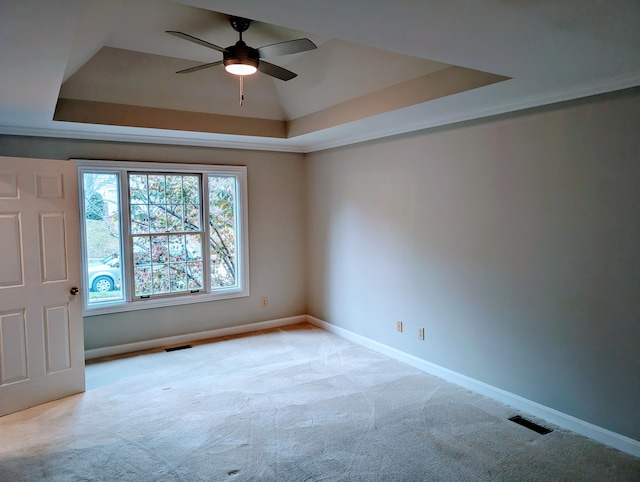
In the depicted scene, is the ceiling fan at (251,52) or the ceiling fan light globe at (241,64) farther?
the ceiling fan light globe at (241,64)

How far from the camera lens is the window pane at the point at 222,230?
17.5ft

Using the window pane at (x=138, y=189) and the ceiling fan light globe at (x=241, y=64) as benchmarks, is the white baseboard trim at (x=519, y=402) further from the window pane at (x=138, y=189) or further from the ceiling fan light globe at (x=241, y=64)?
the ceiling fan light globe at (x=241, y=64)

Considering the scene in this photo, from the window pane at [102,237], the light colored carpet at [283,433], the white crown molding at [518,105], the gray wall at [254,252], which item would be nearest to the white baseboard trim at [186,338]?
the gray wall at [254,252]

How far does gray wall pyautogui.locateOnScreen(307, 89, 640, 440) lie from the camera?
2.81m

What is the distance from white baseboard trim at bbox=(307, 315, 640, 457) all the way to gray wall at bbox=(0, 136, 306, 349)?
138 centimetres

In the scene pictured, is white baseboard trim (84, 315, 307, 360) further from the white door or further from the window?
the white door

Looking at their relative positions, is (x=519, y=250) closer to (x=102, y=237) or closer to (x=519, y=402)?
(x=519, y=402)

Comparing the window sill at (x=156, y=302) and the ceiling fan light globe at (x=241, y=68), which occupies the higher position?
the ceiling fan light globe at (x=241, y=68)

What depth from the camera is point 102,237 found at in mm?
4648

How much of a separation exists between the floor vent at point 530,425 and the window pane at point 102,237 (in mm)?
3991

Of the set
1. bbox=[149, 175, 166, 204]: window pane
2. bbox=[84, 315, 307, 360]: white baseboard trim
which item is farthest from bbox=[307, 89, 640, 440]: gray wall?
bbox=[149, 175, 166, 204]: window pane

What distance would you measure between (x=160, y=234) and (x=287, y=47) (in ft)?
9.58

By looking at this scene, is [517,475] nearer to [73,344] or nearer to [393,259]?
[393,259]

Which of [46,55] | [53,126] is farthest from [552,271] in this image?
[53,126]
